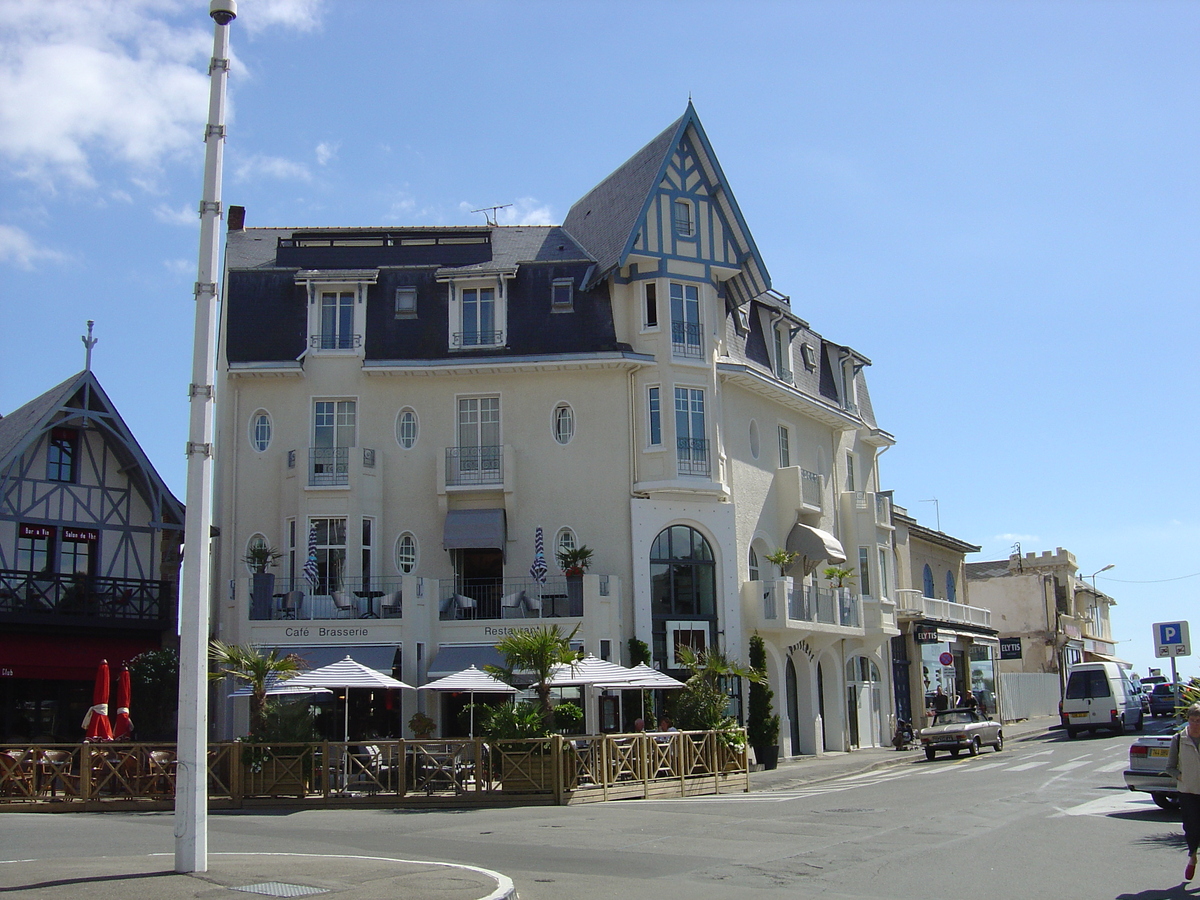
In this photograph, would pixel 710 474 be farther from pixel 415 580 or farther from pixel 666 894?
pixel 666 894

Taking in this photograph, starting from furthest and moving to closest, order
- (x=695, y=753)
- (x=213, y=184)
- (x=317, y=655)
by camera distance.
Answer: (x=317, y=655) < (x=695, y=753) < (x=213, y=184)

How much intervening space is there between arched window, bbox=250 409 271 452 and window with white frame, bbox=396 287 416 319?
4397 millimetres

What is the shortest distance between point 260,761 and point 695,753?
8.05 m

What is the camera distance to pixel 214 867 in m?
10.7

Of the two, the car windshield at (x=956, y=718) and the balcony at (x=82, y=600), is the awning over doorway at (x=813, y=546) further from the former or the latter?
the balcony at (x=82, y=600)

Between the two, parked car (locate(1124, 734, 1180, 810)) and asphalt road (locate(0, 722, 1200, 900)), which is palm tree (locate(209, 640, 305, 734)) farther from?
parked car (locate(1124, 734, 1180, 810))

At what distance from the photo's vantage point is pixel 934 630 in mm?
42062

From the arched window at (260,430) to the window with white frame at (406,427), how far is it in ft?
11.2

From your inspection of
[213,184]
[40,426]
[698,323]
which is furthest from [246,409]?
[213,184]

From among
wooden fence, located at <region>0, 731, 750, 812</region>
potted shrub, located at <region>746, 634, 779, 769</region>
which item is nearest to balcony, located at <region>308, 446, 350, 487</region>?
wooden fence, located at <region>0, 731, 750, 812</region>

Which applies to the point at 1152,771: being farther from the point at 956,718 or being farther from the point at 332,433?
the point at 332,433

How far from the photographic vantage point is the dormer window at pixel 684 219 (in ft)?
105

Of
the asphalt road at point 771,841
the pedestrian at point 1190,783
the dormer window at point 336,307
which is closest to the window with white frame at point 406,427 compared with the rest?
the dormer window at point 336,307

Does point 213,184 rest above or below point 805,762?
above
